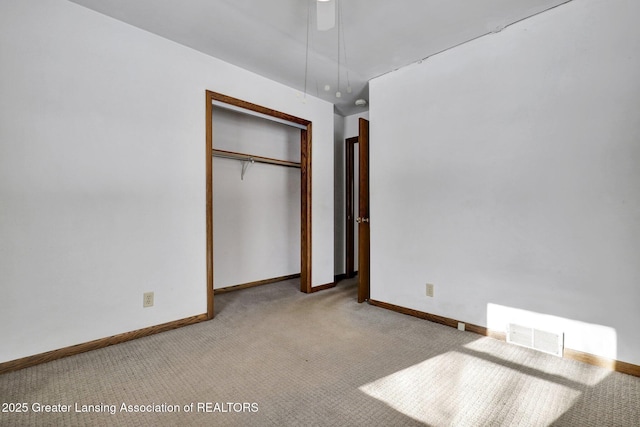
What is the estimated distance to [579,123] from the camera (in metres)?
2.10

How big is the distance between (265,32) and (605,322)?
3.27 m

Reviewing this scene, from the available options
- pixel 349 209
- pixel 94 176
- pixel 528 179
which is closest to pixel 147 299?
pixel 94 176

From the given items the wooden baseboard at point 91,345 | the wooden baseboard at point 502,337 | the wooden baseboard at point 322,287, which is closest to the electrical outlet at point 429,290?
the wooden baseboard at point 502,337

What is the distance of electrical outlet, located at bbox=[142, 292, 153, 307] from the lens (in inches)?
98.9

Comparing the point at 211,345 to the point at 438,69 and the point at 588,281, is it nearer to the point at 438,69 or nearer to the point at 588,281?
the point at 588,281

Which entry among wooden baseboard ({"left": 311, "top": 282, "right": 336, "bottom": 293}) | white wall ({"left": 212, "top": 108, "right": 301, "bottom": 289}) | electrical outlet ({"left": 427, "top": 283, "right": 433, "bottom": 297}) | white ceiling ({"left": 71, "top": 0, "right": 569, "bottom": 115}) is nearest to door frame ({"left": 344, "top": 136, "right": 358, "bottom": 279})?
wooden baseboard ({"left": 311, "top": 282, "right": 336, "bottom": 293})

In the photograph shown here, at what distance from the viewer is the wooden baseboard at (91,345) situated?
1964 millimetres

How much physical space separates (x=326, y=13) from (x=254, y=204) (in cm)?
269

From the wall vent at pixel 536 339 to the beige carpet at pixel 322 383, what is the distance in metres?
0.08

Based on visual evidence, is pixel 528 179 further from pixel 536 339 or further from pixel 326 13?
pixel 326 13

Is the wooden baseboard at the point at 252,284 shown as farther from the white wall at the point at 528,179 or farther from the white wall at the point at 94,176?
the white wall at the point at 528,179

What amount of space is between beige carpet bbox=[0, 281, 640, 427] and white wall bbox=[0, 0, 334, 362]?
0.36 m

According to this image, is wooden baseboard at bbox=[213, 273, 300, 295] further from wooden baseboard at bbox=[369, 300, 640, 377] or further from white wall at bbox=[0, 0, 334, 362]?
wooden baseboard at bbox=[369, 300, 640, 377]

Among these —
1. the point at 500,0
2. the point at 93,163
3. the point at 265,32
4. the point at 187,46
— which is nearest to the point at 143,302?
the point at 93,163
